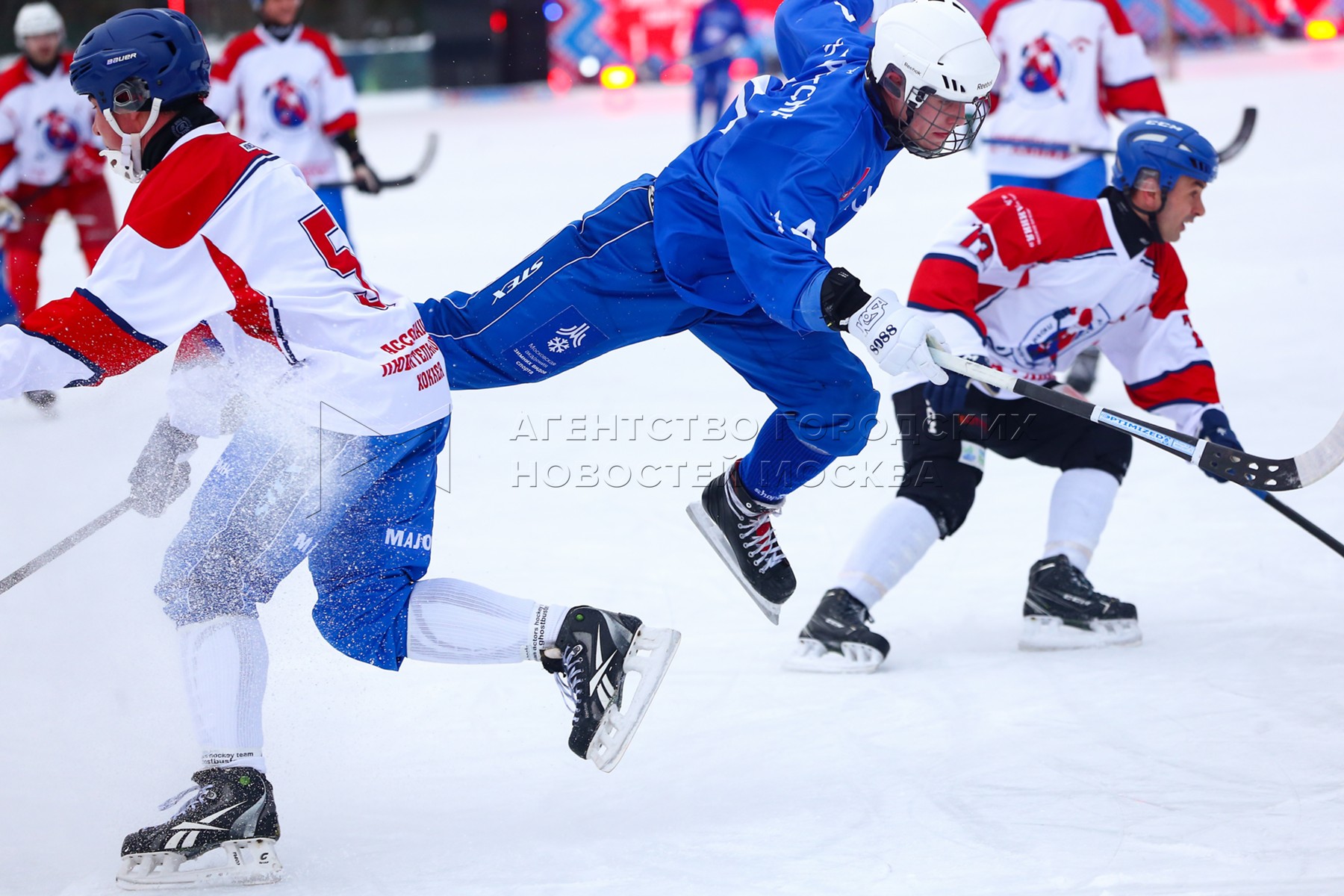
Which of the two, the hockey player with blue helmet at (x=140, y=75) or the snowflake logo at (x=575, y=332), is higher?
the hockey player with blue helmet at (x=140, y=75)

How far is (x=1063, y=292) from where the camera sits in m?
3.25

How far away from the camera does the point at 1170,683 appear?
299 centimetres

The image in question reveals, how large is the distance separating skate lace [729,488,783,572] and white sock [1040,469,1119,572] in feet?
2.14

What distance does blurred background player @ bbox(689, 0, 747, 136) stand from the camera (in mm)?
Answer: 12273

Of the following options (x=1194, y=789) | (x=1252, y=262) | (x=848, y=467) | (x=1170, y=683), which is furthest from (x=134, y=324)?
(x=1252, y=262)

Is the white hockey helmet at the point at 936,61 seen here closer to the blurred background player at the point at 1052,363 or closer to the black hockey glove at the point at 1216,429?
the blurred background player at the point at 1052,363

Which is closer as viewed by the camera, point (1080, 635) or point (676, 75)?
point (1080, 635)

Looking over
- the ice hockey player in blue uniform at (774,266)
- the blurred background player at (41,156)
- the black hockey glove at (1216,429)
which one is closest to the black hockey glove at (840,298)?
the ice hockey player in blue uniform at (774,266)

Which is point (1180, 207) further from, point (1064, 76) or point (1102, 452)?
point (1064, 76)

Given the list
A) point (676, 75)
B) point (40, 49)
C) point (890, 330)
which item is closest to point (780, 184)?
point (890, 330)

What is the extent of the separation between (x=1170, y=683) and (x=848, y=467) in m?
1.71

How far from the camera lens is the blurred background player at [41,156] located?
5.99m

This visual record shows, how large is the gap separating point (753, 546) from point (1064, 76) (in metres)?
3.00

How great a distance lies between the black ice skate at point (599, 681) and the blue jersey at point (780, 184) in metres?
0.62
